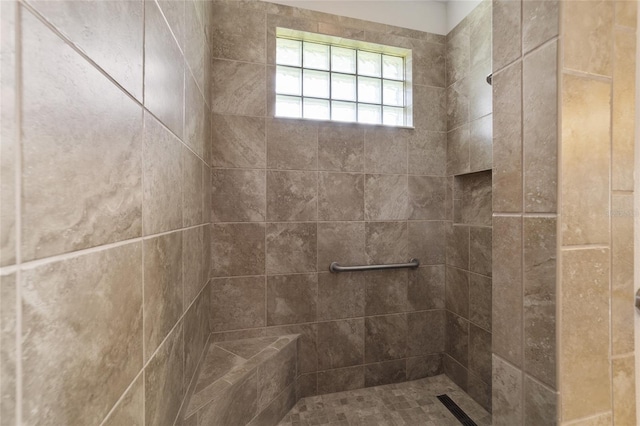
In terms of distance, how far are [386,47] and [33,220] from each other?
2120 mm

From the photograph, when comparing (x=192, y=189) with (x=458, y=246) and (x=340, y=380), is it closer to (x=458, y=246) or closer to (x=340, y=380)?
(x=340, y=380)

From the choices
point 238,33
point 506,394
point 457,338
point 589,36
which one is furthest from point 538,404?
point 238,33

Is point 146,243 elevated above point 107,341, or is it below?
above

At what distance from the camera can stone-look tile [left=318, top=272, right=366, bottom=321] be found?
1.71 meters

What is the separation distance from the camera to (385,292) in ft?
5.93

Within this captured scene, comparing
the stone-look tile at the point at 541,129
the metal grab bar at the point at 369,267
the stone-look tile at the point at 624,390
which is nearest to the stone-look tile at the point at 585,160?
the stone-look tile at the point at 541,129

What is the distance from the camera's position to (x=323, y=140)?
171 centimetres

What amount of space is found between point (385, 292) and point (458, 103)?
144cm

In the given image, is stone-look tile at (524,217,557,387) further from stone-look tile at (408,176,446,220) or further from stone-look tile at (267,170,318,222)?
stone-look tile at (408,176,446,220)

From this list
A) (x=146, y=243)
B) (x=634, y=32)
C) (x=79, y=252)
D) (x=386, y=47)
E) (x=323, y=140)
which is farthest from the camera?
(x=386, y=47)

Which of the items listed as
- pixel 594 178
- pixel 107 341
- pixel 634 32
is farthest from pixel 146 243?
pixel 634 32

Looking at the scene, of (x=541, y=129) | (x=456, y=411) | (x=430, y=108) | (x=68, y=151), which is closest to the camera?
(x=68, y=151)

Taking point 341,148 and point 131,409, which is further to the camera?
point 341,148

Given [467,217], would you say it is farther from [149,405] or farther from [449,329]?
[149,405]
